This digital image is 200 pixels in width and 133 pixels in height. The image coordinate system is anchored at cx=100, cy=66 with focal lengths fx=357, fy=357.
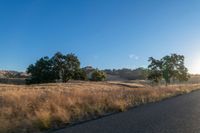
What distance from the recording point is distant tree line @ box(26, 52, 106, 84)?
80.8m

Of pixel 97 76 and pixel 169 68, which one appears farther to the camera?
pixel 97 76

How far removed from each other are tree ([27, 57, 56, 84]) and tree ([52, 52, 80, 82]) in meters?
1.21

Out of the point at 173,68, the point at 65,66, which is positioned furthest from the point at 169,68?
the point at 65,66

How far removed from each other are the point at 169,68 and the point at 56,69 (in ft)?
83.6

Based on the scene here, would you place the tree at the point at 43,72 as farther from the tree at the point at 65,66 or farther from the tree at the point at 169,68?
the tree at the point at 169,68

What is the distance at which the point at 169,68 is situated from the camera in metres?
78.4

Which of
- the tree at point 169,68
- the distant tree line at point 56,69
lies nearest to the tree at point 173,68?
the tree at point 169,68

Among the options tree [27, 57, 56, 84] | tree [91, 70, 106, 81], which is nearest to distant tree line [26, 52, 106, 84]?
tree [27, 57, 56, 84]

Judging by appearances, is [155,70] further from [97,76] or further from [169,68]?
[97,76]

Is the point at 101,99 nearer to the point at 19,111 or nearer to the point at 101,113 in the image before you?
the point at 101,113

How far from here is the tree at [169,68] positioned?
3061 inches

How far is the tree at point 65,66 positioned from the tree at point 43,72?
121 centimetres

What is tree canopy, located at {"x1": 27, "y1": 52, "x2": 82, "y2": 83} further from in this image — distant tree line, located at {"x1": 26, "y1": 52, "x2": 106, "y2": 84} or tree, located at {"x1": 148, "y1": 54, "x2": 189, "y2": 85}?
tree, located at {"x1": 148, "y1": 54, "x2": 189, "y2": 85}

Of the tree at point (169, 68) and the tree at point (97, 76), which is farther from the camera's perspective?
the tree at point (97, 76)
